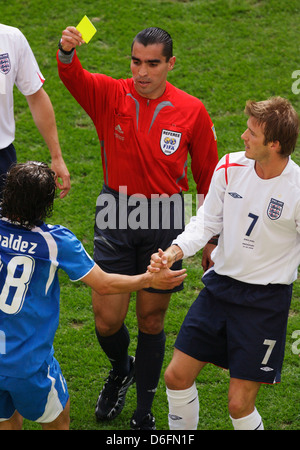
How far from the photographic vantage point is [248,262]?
4395mm

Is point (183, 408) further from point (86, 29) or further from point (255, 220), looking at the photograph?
point (86, 29)

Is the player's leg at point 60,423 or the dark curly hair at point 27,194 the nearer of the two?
the dark curly hair at point 27,194

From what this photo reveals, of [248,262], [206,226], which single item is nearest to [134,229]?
[206,226]

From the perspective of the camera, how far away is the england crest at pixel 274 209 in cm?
430

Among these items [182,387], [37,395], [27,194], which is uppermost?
[27,194]

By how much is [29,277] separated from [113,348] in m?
1.36

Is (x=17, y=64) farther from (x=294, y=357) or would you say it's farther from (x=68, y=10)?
(x=68, y=10)

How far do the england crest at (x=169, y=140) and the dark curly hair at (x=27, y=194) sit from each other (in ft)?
3.45

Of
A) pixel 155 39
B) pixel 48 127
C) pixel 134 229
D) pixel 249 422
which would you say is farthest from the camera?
pixel 48 127

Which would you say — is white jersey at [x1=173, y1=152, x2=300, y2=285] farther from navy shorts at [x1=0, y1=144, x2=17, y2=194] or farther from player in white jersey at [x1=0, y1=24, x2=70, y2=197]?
navy shorts at [x1=0, y1=144, x2=17, y2=194]

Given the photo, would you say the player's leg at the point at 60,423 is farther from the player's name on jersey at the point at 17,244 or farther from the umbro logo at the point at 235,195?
the umbro logo at the point at 235,195

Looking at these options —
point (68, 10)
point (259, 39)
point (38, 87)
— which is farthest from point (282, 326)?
point (68, 10)

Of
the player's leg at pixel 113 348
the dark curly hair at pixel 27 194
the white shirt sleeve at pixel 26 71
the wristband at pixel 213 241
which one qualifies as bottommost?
the player's leg at pixel 113 348

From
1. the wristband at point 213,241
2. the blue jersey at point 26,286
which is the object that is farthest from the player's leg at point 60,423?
the wristband at point 213,241
